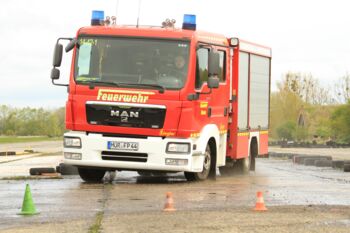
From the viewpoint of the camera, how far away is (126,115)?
16.4 m

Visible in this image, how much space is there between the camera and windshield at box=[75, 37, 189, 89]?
54.0 feet

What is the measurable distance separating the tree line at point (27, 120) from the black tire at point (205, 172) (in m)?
168

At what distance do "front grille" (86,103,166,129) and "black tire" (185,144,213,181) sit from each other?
1.74 meters

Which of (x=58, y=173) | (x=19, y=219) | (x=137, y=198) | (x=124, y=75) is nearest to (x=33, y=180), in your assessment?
(x=58, y=173)

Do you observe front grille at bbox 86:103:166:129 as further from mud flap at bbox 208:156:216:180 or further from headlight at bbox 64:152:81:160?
mud flap at bbox 208:156:216:180

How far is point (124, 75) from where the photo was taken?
54.3 ft

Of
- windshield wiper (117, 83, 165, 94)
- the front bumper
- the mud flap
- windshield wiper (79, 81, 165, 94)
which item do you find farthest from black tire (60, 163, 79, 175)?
windshield wiper (117, 83, 165, 94)

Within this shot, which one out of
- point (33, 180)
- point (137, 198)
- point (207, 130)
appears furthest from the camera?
point (33, 180)

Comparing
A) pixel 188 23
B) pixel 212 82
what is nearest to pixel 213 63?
pixel 212 82

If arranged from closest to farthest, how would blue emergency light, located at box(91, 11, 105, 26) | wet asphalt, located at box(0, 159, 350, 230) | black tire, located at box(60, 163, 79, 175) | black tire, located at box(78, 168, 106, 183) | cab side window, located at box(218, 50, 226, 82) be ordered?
wet asphalt, located at box(0, 159, 350, 230) < blue emergency light, located at box(91, 11, 105, 26) < black tire, located at box(78, 168, 106, 183) < cab side window, located at box(218, 50, 226, 82) < black tire, located at box(60, 163, 79, 175)

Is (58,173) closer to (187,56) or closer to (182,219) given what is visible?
(187,56)

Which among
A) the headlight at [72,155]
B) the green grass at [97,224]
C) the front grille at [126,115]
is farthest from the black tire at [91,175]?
the green grass at [97,224]

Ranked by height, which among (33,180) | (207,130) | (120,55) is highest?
(120,55)

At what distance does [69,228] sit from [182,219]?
1518 millimetres
